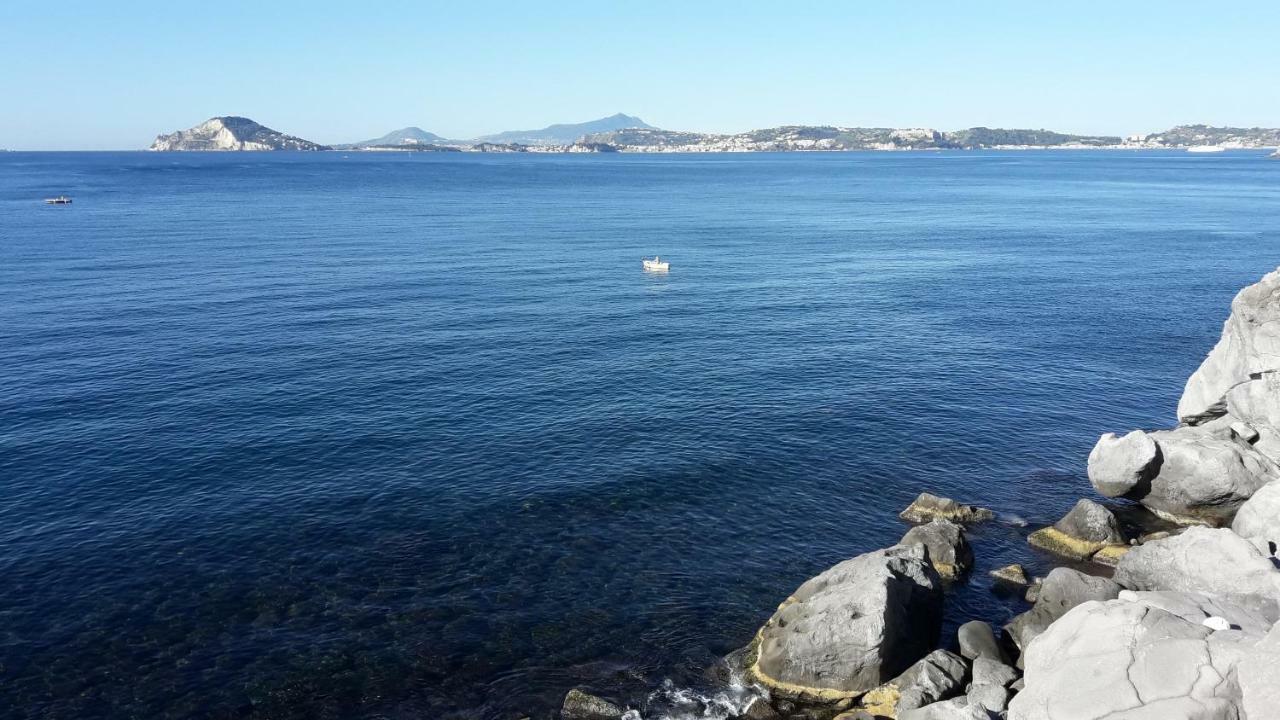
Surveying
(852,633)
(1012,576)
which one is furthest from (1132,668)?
(1012,576)

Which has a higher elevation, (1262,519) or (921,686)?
(1262,519)

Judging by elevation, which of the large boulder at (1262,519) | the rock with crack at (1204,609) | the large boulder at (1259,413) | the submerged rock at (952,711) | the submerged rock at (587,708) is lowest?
the submerged rock at (587,708)

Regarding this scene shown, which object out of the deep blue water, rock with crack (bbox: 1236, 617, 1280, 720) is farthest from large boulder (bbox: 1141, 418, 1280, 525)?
rock with crack (bbox: 1236, 617, 1280, 720)

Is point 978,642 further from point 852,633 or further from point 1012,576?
point 1012,576

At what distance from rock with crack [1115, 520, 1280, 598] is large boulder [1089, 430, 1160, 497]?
9917mm

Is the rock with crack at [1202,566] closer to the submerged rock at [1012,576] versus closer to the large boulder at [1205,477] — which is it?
the submerged rock at [1012,576]

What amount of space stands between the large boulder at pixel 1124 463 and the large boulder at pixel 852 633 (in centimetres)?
2069

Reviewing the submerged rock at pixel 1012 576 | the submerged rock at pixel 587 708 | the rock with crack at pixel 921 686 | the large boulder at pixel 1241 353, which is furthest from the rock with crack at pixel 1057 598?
the large boulder at pixel 1241 353

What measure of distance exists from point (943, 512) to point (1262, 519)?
16372mm

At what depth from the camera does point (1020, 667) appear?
3647 centimetres

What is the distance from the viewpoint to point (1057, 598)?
3959 centimetres

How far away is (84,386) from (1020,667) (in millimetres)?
71926

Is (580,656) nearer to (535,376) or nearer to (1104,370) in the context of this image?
(535,376)

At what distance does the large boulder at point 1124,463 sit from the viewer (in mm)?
52188
